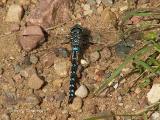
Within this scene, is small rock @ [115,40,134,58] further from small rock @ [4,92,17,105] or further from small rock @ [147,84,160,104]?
small rock @ [4,92,17,105]

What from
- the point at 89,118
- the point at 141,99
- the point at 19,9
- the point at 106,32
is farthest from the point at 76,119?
the point at 19,9

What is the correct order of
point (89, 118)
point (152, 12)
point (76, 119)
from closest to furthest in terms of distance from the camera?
point (89, 118)
point (76, 119)
point (152, 12)

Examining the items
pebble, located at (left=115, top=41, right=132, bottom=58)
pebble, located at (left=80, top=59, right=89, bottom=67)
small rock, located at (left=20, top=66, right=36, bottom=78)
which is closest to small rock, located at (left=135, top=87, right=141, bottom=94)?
pebble, located at (left=115, top=41, right=132, bottom=58)

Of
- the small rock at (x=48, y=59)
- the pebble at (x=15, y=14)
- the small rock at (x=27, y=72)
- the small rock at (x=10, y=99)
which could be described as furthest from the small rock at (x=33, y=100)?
the pebble at (x=15, y=14)

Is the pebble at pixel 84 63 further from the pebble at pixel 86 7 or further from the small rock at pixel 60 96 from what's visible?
the pebble at pixel 86 7

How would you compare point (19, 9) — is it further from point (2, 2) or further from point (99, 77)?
point (99, 77)

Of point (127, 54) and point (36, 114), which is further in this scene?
point (127, 54)

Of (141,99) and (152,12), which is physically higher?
(152,12)
